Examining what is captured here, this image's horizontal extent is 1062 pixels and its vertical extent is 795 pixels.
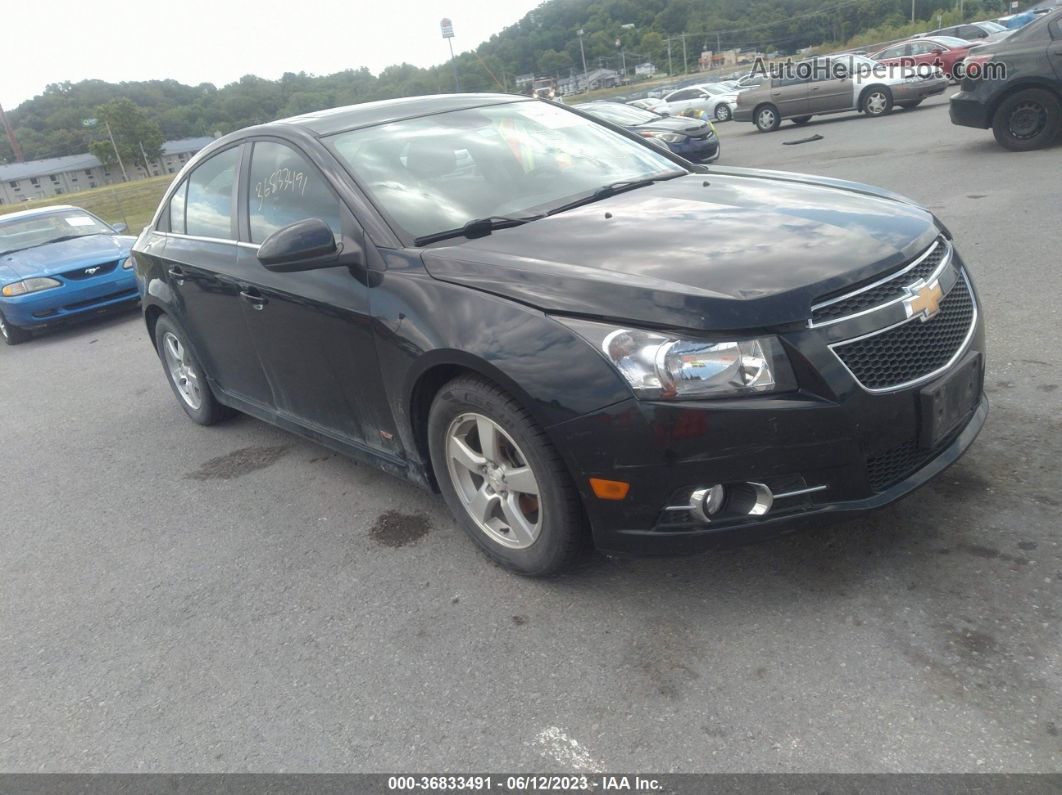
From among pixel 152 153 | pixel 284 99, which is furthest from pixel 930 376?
pixel 152 153

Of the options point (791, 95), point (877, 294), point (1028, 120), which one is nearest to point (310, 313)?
point (877, 294)

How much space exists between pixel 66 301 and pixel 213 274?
616 centimetres

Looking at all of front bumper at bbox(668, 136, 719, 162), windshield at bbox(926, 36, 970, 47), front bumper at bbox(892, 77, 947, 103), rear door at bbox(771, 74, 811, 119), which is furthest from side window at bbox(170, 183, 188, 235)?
windshield at bbox(926, 36, 970, 47)

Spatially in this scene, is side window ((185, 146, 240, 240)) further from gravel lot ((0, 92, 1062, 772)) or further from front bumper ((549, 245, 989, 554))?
front bumper ((549, 245, 989, 554))

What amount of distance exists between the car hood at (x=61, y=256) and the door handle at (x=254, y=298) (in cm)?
661

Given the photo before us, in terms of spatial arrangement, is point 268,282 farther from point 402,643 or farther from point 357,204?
point 402,643

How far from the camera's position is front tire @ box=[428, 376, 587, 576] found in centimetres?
284

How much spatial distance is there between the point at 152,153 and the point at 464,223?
267ft

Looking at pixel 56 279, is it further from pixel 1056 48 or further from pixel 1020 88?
pixel 1056 48

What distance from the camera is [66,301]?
31.0 feet

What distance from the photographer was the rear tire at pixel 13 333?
9.64 metres

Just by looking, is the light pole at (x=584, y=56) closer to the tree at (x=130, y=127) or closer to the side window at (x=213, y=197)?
the tree at (x=130, y=127)

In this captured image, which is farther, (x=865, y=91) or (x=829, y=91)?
(x=829, y=91)

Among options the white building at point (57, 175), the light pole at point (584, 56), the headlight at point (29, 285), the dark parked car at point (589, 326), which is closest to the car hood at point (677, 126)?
the headlight at point (29, 285)
